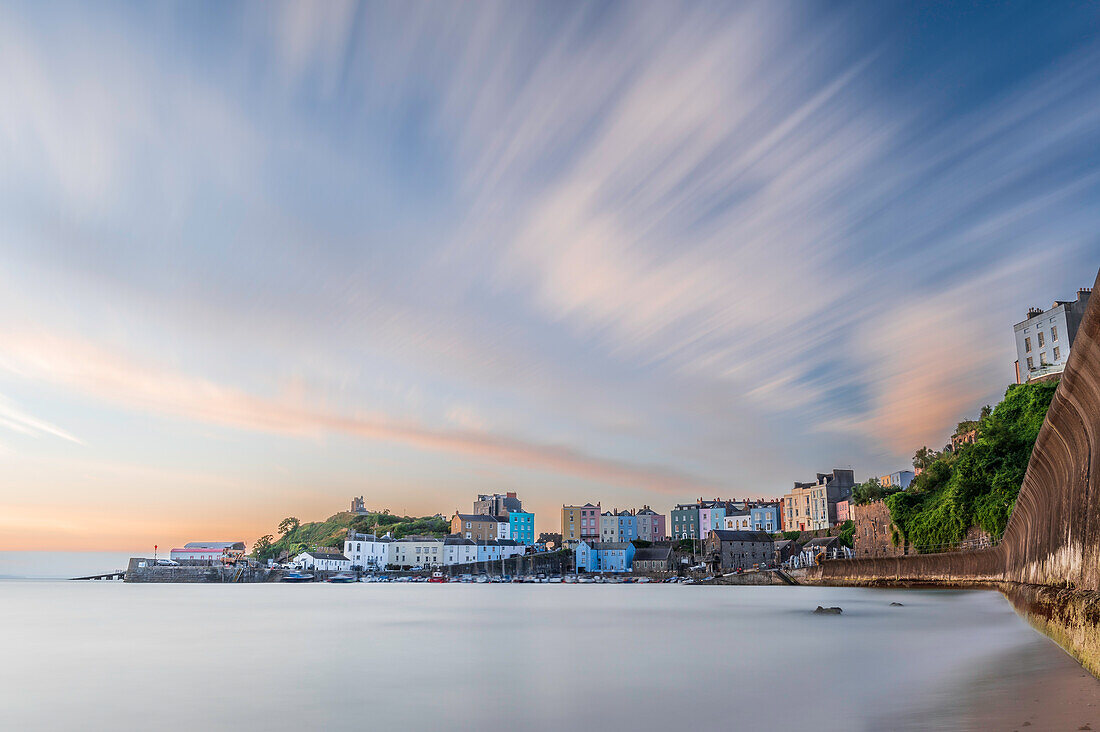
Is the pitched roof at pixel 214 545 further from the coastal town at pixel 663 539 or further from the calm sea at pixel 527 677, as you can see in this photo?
the calm sea at pixel 527 677

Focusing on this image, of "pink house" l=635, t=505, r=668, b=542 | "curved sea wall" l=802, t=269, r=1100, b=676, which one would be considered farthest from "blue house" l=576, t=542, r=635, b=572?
"curved sea wall" l=802, t=269, r=1100, b=676

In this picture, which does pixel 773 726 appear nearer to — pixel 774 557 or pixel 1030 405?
pixel 1030 405

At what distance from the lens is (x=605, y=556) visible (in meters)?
135

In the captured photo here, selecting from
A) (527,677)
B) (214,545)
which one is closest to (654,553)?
(214,545)

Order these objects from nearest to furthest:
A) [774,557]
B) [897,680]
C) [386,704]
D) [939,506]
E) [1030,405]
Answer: [386,704] → [897,680] → [1030,405] → [939,506] → [774,557]

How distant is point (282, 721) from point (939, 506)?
5118 cm

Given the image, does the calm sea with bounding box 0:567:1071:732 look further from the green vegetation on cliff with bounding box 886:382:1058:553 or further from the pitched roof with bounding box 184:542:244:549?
Answer: the pitched roof with bounding box 184:542:244:549

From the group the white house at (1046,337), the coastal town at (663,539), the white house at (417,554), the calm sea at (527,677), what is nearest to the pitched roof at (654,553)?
the coastal town at (663,539)

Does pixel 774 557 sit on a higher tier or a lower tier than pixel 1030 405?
lower

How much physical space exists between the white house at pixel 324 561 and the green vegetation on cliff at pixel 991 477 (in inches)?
3827

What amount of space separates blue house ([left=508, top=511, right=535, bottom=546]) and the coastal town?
0.73 ft

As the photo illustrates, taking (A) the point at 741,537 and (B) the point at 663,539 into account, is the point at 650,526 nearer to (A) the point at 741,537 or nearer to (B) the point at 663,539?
(B) the point at 663,539

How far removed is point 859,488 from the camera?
6950cm

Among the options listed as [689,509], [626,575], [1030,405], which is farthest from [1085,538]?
[689,509]
